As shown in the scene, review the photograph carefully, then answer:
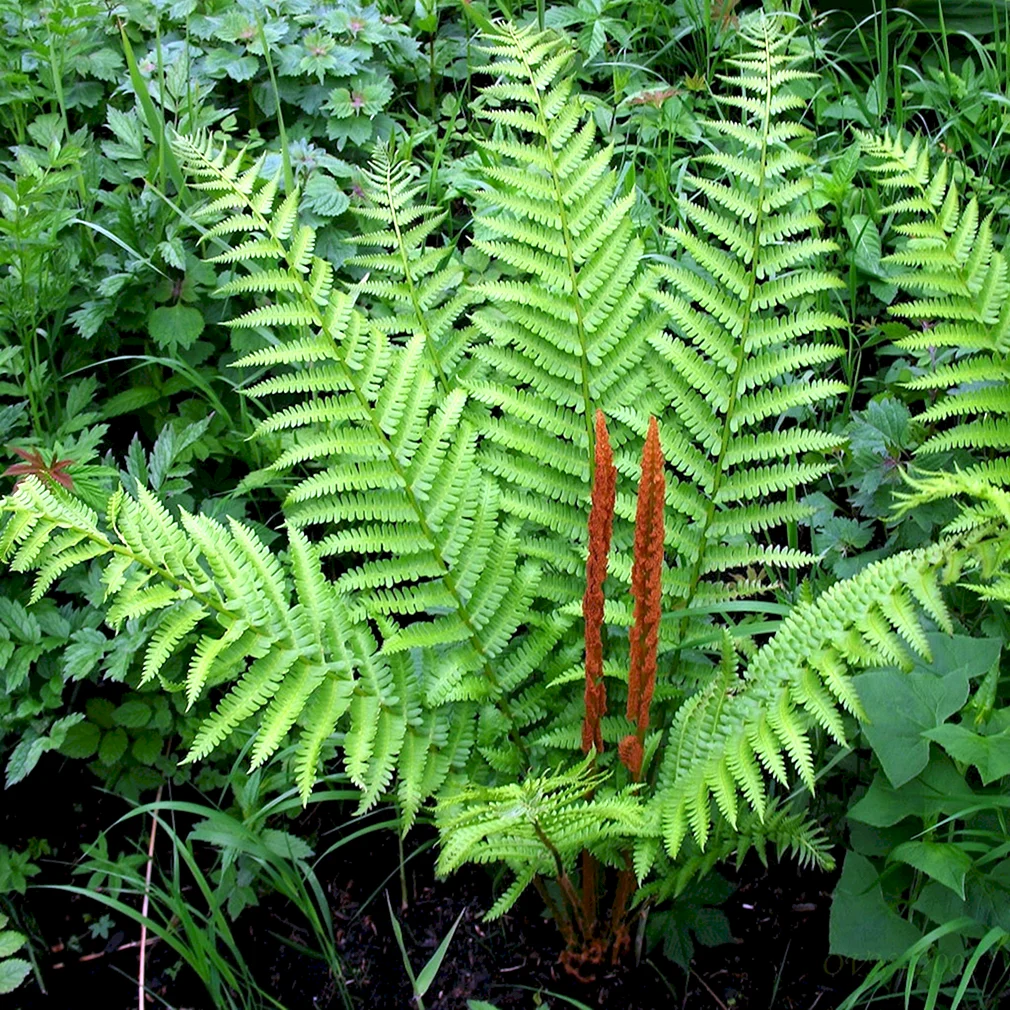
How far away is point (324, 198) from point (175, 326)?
1.58 ft

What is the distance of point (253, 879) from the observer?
6.92 feet

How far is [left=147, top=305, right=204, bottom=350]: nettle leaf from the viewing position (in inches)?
93.9

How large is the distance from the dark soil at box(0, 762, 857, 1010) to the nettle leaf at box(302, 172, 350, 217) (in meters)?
1.32

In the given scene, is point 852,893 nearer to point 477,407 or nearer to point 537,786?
point 537,786

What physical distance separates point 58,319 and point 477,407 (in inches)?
37.8

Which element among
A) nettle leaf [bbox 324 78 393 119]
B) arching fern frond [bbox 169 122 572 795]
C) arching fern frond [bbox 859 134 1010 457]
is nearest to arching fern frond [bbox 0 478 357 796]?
arching fern frond [bbox 169 122 572 795]

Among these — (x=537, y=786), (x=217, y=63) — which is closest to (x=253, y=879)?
(x=537, y=786)

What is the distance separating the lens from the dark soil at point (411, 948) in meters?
1.94

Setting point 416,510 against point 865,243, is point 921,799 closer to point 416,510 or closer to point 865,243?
point 416,510

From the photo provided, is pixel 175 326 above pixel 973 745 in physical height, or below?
above

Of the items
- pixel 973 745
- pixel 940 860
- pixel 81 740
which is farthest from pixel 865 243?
pixel 81 740

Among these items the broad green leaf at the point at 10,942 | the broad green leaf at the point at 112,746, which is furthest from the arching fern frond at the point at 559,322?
the broad green leaf at the point at 10,942

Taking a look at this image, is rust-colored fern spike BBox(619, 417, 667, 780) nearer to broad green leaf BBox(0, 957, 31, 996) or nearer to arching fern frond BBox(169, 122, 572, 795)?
arching fern frond BBox(169, 122, 572, 795)

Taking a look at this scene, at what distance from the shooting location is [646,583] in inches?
56.1
